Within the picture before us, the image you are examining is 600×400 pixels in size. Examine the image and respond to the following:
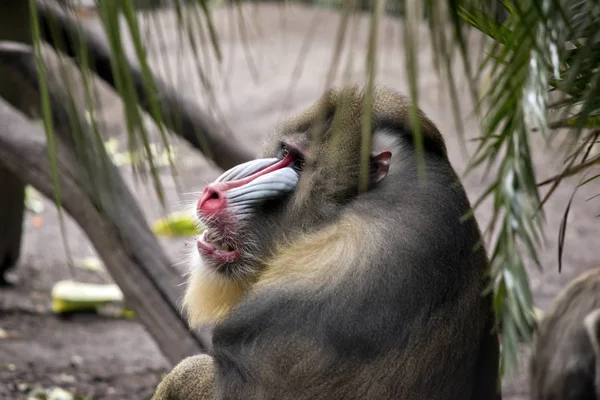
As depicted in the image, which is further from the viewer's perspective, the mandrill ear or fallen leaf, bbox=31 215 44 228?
fallen leaf, bbox=31 215 44 228

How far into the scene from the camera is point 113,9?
1251 mm

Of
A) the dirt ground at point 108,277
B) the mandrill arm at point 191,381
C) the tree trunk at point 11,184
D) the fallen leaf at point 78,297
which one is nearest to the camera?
the mandrill arm at point 191,381

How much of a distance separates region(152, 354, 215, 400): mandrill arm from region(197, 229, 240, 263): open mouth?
1.17ft

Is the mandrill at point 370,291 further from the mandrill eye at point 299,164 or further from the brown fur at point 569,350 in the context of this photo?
Result: the brown fur at point 569,350

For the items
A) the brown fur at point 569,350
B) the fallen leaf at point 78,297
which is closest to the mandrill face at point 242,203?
the brown fur at point 569,350

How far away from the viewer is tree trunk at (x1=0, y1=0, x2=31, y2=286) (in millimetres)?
5098

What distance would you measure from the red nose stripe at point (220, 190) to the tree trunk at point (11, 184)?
8.43 feet

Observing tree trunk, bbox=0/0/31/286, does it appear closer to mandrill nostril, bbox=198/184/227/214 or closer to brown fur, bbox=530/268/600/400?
mandrill nostril, bbox=198/184/227/214

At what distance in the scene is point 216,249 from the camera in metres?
2.87

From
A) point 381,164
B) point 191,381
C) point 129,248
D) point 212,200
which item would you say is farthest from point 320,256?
point 129,248

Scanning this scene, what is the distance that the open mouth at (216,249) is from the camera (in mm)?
2840

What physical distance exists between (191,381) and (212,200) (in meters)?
0.66

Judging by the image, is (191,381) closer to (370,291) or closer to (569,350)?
(370,291)

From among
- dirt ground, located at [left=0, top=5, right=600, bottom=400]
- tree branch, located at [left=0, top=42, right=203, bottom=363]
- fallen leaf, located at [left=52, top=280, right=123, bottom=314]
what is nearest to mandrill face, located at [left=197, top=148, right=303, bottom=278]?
dirt ground, located at [left=0, top=5, right=600, bottom=400]
